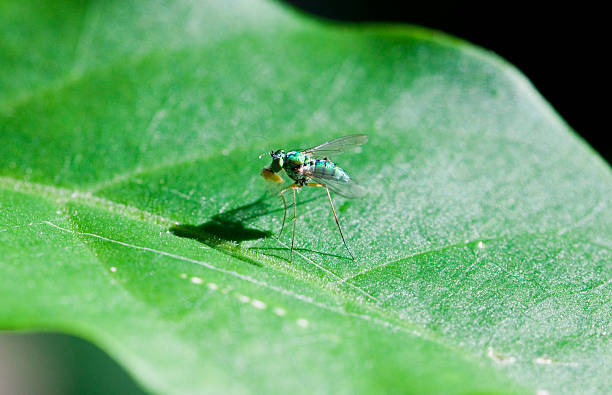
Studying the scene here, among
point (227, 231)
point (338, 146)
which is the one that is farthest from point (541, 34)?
point (227, 231)

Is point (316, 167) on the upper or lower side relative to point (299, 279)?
upper

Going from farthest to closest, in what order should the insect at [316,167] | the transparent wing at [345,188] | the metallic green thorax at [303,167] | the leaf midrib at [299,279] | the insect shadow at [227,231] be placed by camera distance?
the metallic green thorax at [303,167]
the insect at [316,167]
the transparent wing at [345,188]
the insect shadow at [227,231]
the leaf midrib at [299,279]

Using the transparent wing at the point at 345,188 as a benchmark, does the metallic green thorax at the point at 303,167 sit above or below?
above

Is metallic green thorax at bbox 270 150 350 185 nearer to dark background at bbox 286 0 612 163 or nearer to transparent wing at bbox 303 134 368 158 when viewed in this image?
transparent wing at bbox 303 134 368 158

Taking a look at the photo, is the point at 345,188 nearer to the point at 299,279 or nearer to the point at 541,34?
the point at 299,279

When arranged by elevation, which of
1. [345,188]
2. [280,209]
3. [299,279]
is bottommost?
[299,279]

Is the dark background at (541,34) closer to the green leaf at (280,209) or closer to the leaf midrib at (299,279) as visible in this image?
the green leaf at (280,209)

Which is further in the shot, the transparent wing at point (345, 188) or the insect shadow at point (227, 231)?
the transparent wing at point (345, 188)

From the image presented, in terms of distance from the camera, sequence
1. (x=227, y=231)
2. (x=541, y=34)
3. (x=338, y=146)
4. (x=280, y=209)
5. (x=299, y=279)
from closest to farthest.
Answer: (x=299, y=279) → (x=227, y=231) → (x=280, y=209) → (x=338, y=146) → (x=541, y=34)

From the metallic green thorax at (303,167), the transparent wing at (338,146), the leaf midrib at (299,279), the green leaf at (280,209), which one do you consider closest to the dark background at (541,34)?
the green leaf at (280,209)
